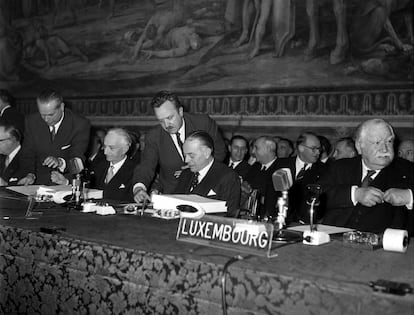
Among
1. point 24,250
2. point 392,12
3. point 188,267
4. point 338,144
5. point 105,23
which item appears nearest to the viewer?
point 188,267

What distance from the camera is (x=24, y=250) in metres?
3.14

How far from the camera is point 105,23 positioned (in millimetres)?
10844

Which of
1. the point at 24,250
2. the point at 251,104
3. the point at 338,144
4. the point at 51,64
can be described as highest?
the point at 51,64

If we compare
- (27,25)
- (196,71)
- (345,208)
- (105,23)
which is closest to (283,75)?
(196,71)

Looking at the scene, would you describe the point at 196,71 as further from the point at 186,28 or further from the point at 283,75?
the point at 283,75

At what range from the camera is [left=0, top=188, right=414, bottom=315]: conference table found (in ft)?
7.14

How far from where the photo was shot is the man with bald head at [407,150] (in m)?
7.12

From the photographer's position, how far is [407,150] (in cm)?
714

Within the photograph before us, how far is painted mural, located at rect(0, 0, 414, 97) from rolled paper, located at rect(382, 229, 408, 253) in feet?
17.8

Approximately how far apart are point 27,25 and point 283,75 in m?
5.88

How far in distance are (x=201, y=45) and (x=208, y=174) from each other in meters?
5.41

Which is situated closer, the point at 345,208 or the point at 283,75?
the point at 345,208

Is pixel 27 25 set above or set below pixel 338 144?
above

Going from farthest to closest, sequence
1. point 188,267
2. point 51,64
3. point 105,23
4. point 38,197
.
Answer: point 51,64, point 105,23, point 38,197, point 188,267
